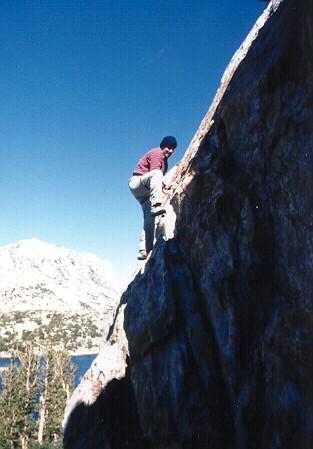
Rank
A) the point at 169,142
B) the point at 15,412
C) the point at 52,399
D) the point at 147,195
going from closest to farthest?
the point at 169,142
the point at 147,195
the point at 15,412
the point at 52,399

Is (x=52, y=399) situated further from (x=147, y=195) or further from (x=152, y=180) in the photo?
(x=152, y=180)

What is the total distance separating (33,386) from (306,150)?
205ft

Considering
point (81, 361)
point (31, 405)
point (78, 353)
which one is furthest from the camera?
point (78, 353)

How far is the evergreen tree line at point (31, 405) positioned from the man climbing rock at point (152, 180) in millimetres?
48054

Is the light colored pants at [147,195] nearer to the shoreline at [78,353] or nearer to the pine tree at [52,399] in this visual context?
the pine tree at [52,399]

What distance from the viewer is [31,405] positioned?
179 ft

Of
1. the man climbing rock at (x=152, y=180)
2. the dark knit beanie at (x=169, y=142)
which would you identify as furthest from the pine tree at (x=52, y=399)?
the dark knit beanie at (x=169, y=142)

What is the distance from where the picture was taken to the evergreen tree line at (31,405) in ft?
162

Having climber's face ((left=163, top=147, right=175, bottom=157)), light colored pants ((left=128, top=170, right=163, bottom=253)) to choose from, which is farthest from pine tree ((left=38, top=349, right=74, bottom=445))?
climber's face ((left=163, top=147, right=175, bottom=157))

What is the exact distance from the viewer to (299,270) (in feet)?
24.2

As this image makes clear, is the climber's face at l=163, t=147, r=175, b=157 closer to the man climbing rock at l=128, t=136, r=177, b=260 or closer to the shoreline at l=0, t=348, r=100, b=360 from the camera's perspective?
the man climbing rock at l=128, t=136, r=177, b=260

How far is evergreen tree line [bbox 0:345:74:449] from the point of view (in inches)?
1946

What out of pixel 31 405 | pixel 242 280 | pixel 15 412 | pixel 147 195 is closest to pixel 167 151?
pixel 147 195

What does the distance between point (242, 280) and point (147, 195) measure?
644cm
